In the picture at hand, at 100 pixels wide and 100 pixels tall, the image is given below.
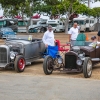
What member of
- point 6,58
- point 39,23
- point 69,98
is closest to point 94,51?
point 6,58

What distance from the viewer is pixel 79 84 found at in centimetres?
884

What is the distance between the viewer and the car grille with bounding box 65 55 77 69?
34.4 feet

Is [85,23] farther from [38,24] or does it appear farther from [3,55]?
[3,55]

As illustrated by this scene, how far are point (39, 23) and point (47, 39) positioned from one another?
1558 inches

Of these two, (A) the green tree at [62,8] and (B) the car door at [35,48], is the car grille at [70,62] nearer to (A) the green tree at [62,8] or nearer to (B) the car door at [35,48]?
(B) the car door at [35,48]

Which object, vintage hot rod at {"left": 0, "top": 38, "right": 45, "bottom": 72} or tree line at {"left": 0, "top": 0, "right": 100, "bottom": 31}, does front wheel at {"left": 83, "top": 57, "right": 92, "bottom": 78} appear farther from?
tree line at {"left": 0, "top": 0, "right": 100, "bottom": 31}

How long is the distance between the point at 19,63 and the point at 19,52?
26.9 inches

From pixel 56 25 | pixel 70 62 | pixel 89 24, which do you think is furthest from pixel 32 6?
pixel 70 62

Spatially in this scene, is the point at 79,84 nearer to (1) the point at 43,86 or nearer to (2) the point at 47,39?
(1) the point at 43,86

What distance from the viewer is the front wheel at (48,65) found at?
10.5m

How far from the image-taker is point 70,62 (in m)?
10.6

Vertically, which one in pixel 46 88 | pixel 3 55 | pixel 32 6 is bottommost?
pixel 46 88

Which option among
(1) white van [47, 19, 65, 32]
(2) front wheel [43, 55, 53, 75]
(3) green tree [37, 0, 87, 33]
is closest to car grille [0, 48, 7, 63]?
(2) front wheel [43, 55, 53, 75]

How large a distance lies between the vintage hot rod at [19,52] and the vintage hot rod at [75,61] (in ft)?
4.09
